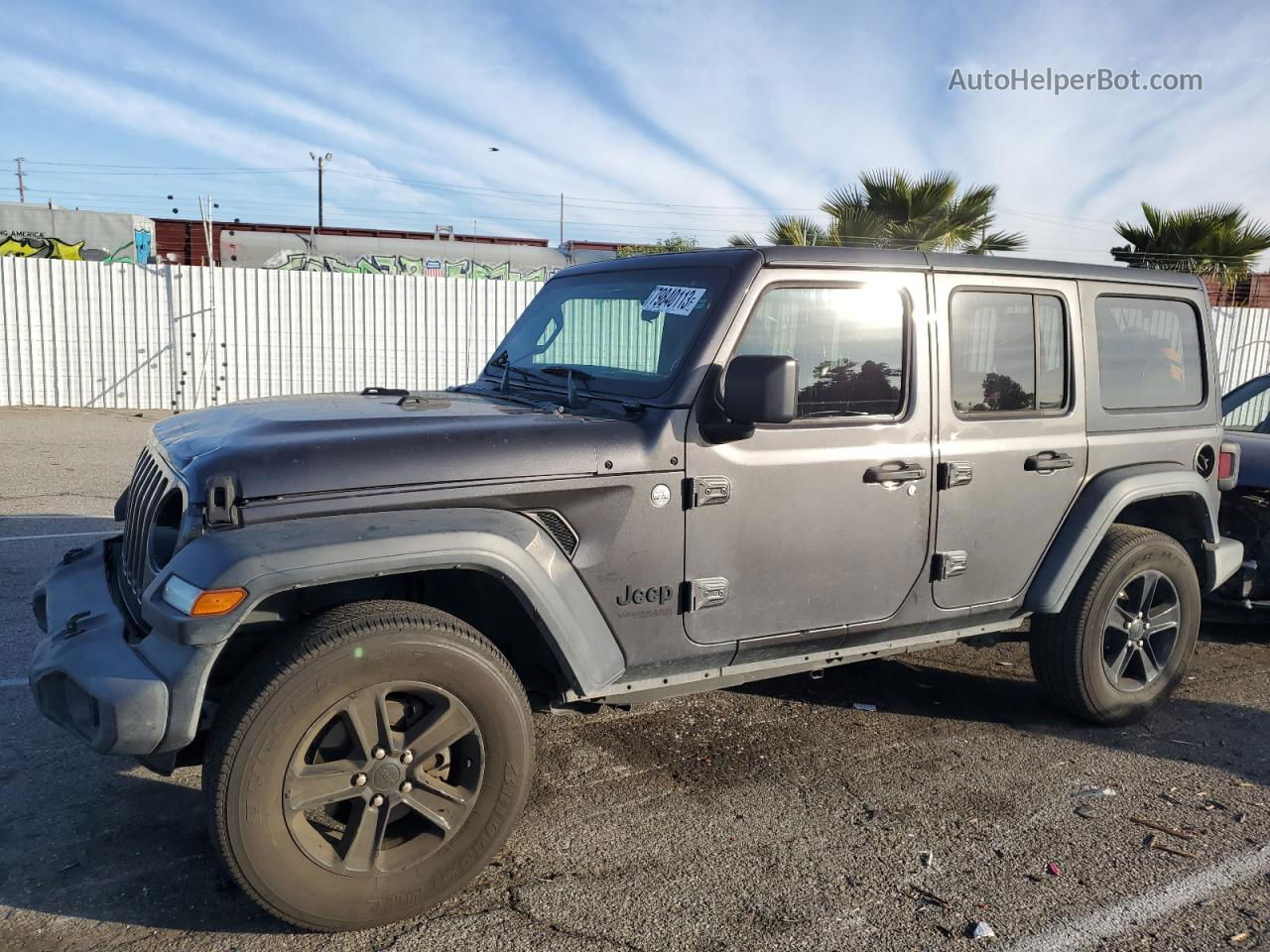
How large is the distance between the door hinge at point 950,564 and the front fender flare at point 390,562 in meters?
1.42

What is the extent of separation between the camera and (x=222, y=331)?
15953 millimetres

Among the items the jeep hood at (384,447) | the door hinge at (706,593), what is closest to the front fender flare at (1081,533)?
the door hinge at (706,593)

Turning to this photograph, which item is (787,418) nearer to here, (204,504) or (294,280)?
(204,504)

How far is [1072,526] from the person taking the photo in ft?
13.1

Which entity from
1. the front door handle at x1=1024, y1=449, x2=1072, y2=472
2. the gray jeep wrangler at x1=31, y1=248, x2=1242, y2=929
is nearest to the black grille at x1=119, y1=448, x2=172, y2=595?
the gray jeep wrangler at x1=31, y1=248, x2=1242, y2=929

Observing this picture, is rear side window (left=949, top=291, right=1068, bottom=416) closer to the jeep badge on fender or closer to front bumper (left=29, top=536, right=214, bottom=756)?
the jeep badge on fender

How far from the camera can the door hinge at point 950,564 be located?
3656mm

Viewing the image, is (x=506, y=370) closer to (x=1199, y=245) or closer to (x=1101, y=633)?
(x=1101, y=633)

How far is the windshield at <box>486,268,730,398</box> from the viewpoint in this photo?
3.31 m

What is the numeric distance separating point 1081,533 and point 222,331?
1511 cm

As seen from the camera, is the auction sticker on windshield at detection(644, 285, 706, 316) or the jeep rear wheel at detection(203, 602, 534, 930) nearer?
the jeep rear wheel at detection(203, 602, 534, 930)

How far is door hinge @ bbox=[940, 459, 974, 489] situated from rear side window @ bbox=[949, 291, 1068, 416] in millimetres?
209

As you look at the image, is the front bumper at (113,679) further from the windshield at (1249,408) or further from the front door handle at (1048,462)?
the windshield at (1249,408)

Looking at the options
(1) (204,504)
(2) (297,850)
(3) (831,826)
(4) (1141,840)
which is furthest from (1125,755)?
(1) (204,504)
